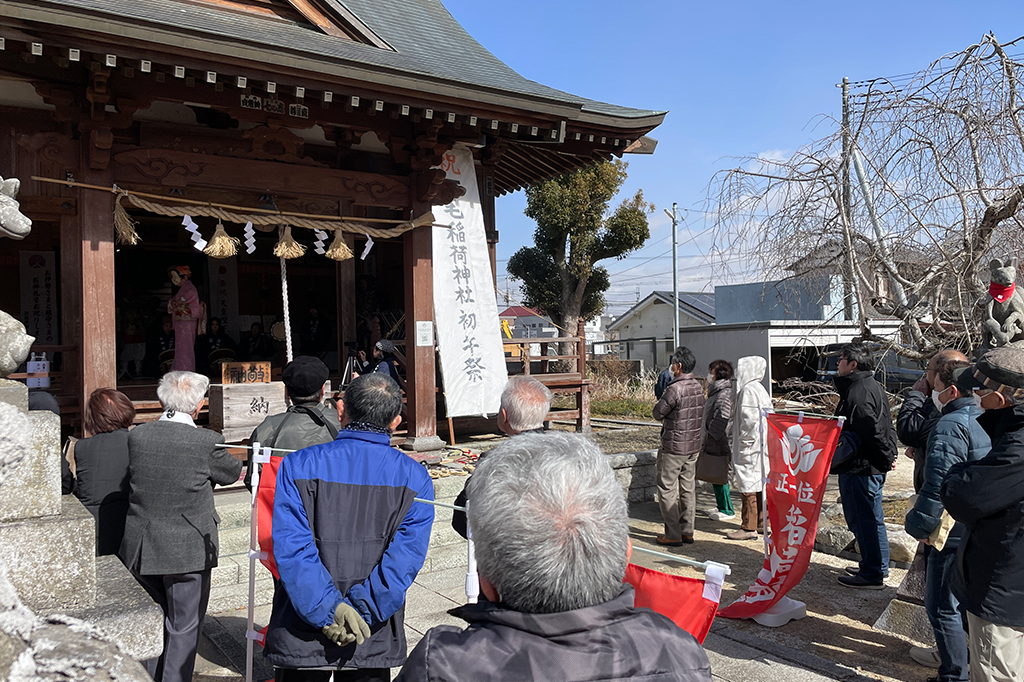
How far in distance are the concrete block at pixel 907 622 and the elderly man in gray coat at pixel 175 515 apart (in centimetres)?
398

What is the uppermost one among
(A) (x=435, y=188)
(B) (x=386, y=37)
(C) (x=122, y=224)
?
(B) (x=386, y=37)

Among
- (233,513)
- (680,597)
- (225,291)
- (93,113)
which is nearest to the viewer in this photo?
(680,597)

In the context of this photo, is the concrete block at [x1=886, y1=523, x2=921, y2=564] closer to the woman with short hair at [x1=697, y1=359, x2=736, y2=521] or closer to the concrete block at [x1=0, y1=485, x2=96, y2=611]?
the woman with short hair at [x1=697, y1=359, x2=736, y2=521]

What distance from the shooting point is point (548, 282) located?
2214cm

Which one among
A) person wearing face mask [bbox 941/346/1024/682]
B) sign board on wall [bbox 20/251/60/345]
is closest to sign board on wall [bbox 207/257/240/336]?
sign board on wall [bbox 20/251/60/345]

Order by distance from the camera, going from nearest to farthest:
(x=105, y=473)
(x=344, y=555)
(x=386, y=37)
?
(x=344, y=555), (x=105, y=473), (x=386, y=37)

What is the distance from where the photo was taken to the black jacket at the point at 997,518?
8.61 ft

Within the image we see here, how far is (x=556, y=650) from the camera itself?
4.14ft

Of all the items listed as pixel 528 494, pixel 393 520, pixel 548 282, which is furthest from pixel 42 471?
pixel 548 282

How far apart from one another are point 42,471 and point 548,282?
2034cm

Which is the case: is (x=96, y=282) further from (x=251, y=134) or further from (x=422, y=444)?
(x=422, y=444)

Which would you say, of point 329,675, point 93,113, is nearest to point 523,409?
point 329,675

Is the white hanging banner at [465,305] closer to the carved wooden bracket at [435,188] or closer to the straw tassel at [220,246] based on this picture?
the carved wooden bracket at [435,188]

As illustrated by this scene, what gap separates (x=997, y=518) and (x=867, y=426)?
7.43 feet
